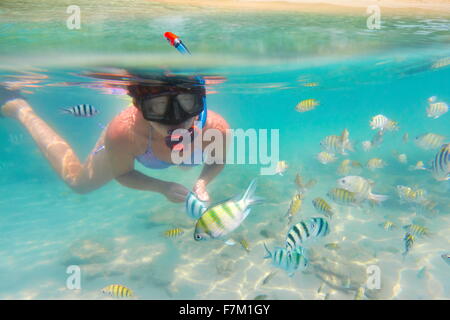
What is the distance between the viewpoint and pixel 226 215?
273 cm

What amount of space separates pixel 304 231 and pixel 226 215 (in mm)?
2042

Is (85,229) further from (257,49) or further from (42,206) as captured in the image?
(257,49)

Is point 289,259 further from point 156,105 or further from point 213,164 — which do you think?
point 156,105

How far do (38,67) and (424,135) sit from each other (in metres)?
14.9

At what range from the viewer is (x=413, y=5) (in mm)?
6258

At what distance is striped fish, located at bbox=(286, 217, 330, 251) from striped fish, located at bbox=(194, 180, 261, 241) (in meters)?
1.81

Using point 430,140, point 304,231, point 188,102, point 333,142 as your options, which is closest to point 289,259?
point 304,231

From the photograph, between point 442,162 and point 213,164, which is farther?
point 213,164

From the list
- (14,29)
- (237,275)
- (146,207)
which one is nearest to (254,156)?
→ (146,207)

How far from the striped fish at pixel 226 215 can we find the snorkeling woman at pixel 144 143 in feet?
4.96

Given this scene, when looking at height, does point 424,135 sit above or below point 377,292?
above

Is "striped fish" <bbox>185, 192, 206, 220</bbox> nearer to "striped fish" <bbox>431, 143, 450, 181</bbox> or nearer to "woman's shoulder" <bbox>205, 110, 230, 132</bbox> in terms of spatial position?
"woman's shoulder" <bbox>205, 110, 230, 132</bbox>

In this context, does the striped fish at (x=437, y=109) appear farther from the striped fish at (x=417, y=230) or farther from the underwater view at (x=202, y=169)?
the striped fish at (x=417, y=230)

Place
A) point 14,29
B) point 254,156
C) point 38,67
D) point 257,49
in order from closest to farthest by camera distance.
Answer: point 14,29, point 257,49, point 38,67, point 254,156
